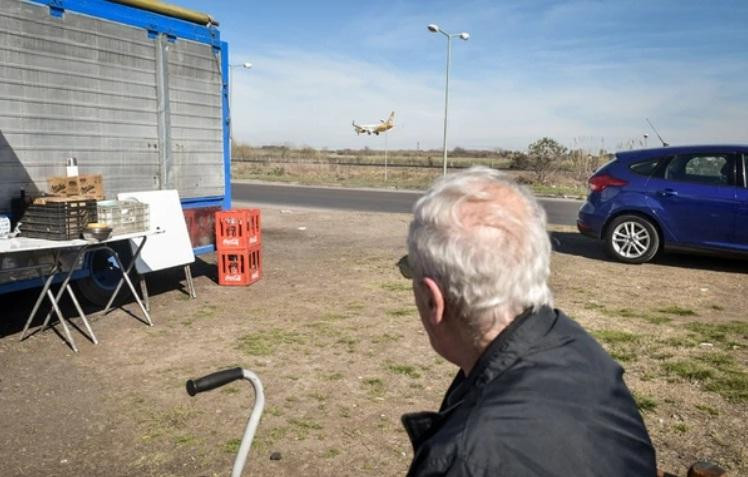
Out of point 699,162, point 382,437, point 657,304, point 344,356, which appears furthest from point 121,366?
point 699,162

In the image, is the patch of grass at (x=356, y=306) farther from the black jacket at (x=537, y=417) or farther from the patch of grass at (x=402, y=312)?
Result: the black jacket at (x=537, y=417)

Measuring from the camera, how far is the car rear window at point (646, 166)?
902 centimetres

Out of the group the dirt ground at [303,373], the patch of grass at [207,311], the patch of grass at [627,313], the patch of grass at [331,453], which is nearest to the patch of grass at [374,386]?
the dirt ground at [303,373]

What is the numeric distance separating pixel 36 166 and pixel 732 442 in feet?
18.8

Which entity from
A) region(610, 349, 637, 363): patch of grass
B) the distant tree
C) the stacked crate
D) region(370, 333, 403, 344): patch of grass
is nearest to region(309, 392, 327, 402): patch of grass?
region(370, 333, 403, 344): patch of grass

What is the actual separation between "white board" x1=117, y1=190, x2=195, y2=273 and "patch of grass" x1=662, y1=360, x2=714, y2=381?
4.90m

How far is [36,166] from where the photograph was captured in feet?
18.1

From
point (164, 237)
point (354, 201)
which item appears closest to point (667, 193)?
point (164, 237)

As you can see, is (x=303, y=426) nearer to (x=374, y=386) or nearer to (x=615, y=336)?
(x=374, y=386)

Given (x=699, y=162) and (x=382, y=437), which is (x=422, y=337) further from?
(x=699, y=162)

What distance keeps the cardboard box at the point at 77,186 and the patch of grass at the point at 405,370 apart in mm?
2983

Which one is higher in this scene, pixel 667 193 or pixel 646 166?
pixel 646 166

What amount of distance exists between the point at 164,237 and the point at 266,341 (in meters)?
1.99

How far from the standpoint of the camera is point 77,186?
18.4ft
